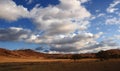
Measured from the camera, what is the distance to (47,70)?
47.8 metres

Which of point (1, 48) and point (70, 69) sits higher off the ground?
point (1, 48)

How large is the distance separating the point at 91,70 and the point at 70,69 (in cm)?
478

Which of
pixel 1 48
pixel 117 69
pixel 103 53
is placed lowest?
pixel 117 69

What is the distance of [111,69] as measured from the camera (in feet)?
140

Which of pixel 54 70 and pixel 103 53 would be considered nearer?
pixel 54 70

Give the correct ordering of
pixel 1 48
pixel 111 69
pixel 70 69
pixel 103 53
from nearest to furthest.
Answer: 1. pixel 111 69
2. pixel 70 69
3. pixel 103 53
4. pixel 1 48

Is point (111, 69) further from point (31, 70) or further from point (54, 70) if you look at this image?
point (31, 70)

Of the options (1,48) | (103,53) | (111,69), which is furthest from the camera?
(1,48)

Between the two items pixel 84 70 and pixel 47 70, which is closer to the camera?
pixel 84 70

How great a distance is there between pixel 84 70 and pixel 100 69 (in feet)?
9.08

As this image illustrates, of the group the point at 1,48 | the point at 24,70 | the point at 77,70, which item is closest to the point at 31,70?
the point at 24,70

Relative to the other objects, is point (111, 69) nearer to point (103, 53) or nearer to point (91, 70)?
point (91, 70)

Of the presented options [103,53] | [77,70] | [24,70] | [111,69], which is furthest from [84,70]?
[103,53]

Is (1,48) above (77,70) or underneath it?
above
